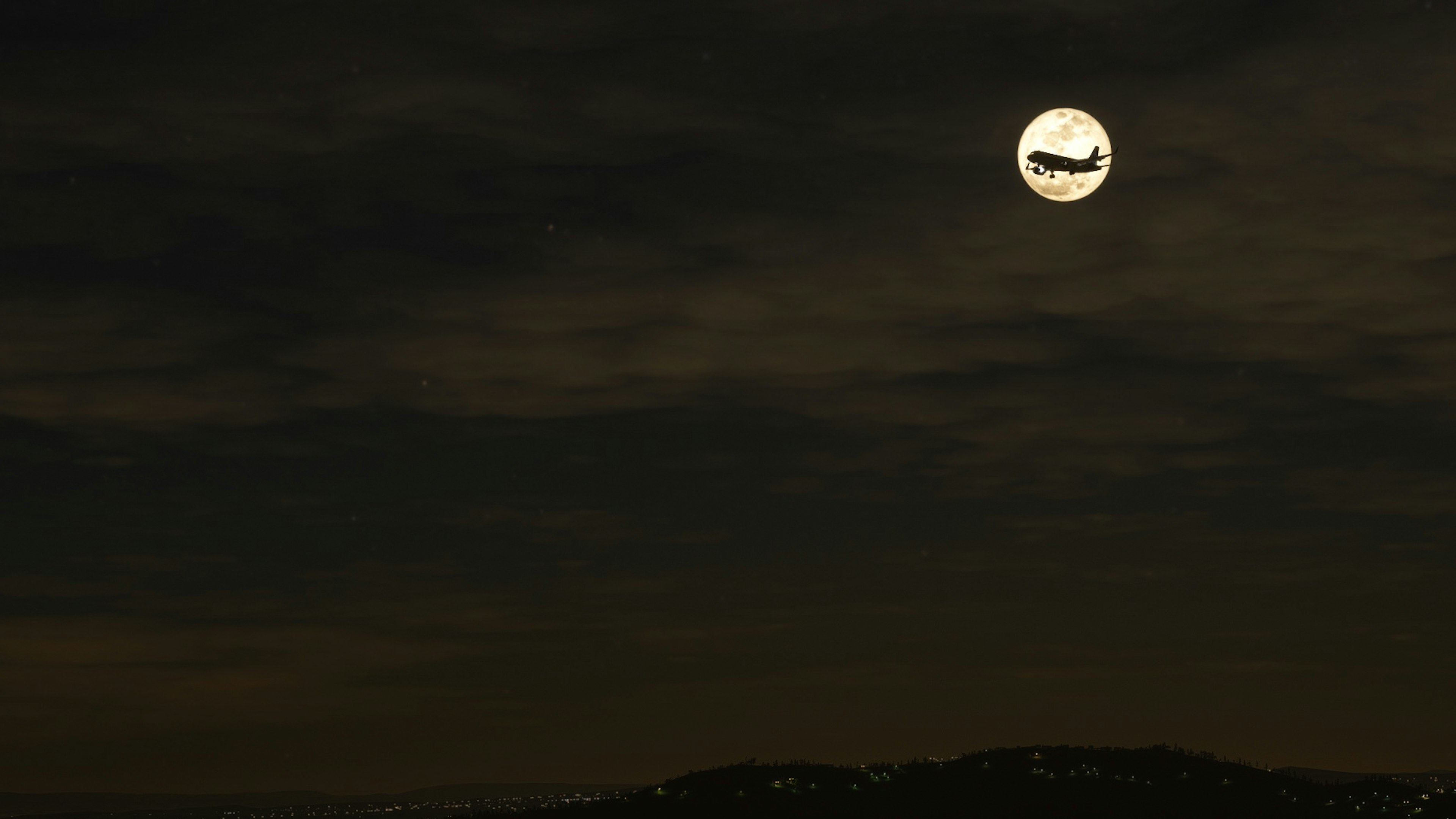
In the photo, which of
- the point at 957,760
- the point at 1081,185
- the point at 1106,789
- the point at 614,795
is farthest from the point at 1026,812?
the point at 1081,185

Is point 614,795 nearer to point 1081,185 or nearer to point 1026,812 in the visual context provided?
point 1026,812

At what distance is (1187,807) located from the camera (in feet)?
164

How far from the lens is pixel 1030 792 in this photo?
50844 millimetres

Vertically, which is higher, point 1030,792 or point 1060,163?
point 1060,163

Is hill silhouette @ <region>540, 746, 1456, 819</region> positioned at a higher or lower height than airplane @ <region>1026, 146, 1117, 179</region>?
lower

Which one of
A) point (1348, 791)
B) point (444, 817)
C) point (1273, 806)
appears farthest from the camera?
point (1348, 791)

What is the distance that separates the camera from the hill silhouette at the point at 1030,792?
156 feet

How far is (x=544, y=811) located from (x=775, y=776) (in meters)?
8.43

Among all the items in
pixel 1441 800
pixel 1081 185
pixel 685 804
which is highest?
pixel 1081 185

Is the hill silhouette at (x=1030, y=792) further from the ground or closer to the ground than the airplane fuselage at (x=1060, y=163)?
closer to the ground

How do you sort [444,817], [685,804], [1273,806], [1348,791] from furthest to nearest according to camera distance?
[1348,791] → [1273,806] → [685,804] → [444,817]

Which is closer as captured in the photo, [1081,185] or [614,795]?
[614,795]

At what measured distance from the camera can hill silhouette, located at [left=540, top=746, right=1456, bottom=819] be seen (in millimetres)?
47406

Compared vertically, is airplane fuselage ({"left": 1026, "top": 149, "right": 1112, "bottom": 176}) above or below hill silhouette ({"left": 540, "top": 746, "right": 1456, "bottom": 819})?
above
